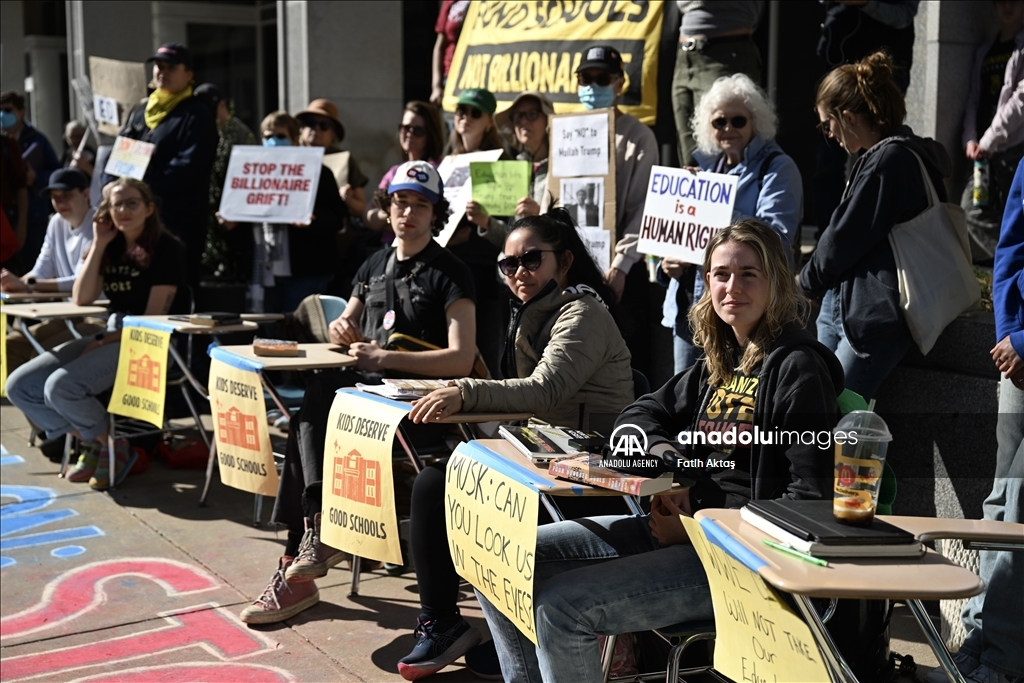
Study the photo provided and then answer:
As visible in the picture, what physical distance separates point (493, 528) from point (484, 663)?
88 centimetres

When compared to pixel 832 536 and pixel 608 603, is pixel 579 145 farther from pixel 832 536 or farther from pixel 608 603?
pixel 832 536

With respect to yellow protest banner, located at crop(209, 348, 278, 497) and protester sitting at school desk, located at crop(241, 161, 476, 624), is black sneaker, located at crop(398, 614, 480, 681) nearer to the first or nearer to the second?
protester sitting at school desk, located at crop(241, 161, 476, 624)

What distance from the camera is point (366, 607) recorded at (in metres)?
4.81

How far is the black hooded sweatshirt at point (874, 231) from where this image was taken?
4414 millimetres

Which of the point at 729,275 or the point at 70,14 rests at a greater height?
the point at 70,14

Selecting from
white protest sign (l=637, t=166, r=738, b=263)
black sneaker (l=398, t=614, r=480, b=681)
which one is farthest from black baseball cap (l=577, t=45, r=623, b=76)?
black sneaker (l=398, t=614, r=480, b=681)

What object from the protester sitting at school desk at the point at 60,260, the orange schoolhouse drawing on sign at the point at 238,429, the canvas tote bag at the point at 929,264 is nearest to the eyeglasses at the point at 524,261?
the canvas tote bag at the point at 929,264

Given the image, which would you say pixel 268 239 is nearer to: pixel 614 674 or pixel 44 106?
pixel 614 674

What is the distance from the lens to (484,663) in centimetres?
409

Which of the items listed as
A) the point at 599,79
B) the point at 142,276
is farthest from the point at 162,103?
the point at 599,79

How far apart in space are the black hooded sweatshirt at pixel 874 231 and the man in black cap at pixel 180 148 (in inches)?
201

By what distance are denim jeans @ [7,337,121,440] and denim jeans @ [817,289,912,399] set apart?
4127 millimetres

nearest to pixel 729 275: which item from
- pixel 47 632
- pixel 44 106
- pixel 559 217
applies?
pixel 559 217

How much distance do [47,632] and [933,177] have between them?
399 centimetres
